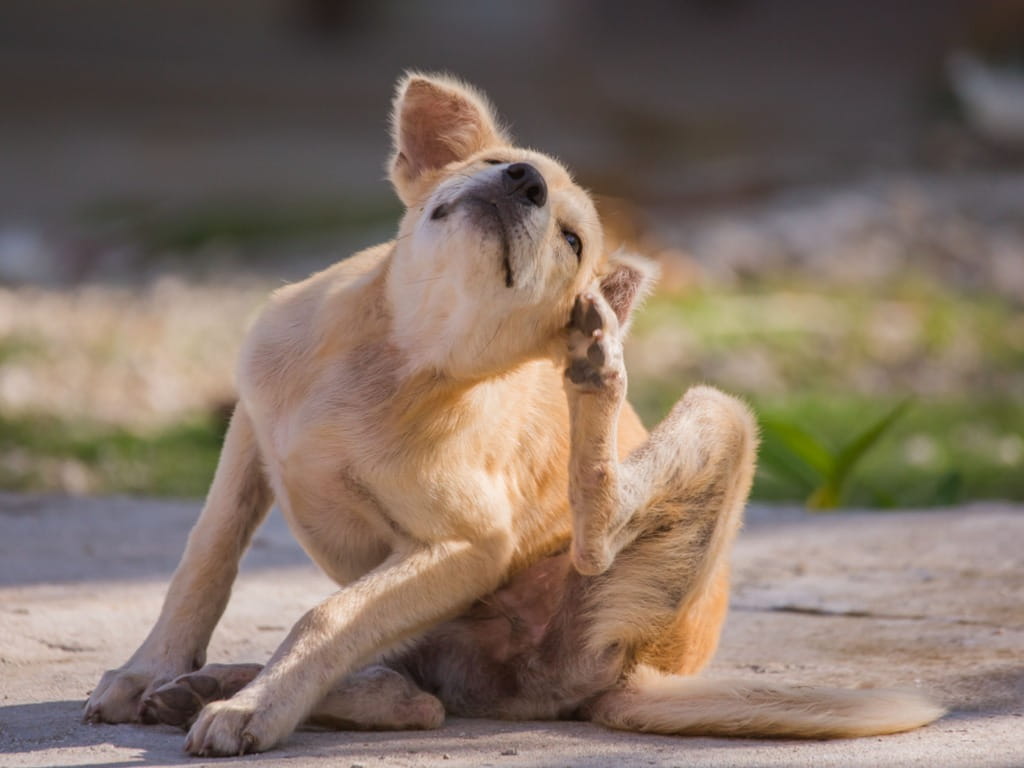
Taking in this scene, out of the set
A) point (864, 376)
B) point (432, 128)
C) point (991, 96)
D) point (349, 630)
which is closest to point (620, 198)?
point (864, 376)

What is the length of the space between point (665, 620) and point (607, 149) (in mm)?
11601

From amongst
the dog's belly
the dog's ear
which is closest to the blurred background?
the dog's ear

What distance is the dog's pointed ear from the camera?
3611mm

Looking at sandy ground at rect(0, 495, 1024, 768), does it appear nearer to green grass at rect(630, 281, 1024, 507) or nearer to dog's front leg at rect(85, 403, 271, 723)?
dog's front leg at rect(85, 403, 271, 723)

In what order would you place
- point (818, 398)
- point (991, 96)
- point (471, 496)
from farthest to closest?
point (991, 96)
point (818, 398)
point (471, 496)

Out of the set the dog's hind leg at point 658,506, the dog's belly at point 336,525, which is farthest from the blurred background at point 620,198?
the dog's belly at point 336,525

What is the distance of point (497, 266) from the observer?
333 cm

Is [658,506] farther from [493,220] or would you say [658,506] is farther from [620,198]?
[620,198]

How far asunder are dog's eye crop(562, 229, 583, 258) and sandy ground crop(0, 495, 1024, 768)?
108cm

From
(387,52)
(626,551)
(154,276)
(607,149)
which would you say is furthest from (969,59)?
(626,551)

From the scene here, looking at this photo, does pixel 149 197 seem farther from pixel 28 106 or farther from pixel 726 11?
pixel 726 11

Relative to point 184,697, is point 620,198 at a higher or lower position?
higher

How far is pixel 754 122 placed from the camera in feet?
52.9

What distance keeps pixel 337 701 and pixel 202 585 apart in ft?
1.60
